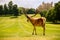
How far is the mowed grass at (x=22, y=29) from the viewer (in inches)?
94.8

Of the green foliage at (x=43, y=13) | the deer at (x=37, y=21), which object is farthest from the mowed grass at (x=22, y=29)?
the green foliage at (x=43, y=13)

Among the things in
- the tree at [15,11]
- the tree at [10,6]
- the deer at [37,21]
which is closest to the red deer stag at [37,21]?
the deer at [37,21]

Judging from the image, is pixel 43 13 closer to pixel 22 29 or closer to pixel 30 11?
pixel 30 11

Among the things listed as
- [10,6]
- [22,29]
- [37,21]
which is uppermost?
[10,6]

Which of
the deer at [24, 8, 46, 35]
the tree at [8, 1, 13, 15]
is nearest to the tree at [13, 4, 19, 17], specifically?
the tree at [8, 1, 13, 15]

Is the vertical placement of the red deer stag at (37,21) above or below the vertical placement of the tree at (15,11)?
below

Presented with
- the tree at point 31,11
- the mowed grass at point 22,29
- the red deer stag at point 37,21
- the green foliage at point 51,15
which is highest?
the tree at point 31,11

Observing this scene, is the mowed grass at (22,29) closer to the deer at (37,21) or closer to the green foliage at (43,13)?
the deer at (37,21)

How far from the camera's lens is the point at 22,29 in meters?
2.41

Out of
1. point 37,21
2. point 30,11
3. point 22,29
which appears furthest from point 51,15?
point 22,29

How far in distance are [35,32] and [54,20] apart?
38 centimetres

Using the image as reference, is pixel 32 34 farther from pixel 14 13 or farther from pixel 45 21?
pixel 14 13

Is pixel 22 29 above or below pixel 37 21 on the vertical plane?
below

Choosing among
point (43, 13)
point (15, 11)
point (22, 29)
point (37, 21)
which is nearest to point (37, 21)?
point (37, 21)
